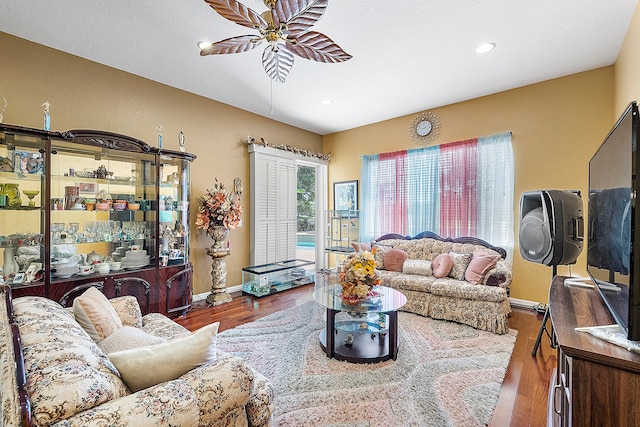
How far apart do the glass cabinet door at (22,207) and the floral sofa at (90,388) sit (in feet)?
5.29

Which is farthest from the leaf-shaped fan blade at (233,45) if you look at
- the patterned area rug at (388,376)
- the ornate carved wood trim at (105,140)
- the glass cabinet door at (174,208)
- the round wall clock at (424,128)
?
the round wall clock at (424,128)

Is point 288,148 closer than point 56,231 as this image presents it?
No

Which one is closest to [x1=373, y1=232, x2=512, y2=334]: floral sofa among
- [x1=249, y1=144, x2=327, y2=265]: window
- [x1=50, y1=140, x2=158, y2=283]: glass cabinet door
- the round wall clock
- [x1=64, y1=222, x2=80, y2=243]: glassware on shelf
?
the round wall clock

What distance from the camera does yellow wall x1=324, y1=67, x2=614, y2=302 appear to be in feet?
10.8

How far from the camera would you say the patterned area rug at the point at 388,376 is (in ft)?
5.80

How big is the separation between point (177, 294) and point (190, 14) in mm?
2887

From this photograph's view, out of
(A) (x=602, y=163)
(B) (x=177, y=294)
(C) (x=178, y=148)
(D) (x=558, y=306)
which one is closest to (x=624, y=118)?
(A) (x=602, y=163)

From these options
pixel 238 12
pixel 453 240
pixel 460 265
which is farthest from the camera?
pixel 453 240

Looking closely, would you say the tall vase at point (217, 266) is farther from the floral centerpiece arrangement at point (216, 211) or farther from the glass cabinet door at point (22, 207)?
the glass cabinet door at point (22, 207)

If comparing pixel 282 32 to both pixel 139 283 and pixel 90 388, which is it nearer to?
pixel 90 388

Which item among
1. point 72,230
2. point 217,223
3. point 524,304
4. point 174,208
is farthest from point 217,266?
point 524,304

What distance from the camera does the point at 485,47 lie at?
9.14 feet

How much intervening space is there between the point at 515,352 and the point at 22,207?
455 cm

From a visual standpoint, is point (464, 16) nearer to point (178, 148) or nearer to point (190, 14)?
point (190, 14)
